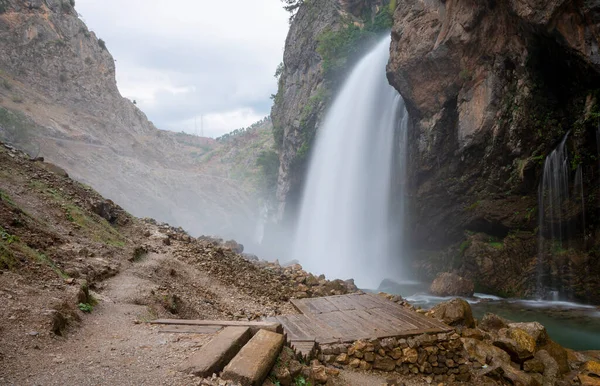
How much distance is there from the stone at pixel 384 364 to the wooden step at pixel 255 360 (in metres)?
2.62

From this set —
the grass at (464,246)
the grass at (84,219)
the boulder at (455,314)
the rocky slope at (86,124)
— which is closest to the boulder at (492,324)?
the boulder at (455,314)

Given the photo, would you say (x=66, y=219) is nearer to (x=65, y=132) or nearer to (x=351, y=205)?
(x=351, y=205)

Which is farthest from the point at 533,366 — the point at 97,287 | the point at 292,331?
the point at 97,287

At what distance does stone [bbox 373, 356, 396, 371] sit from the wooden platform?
35cm

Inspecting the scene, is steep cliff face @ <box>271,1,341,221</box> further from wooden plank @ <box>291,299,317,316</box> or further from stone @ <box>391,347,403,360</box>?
stone @ <box>391,347,403,360</box>

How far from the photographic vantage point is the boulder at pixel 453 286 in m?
13.4

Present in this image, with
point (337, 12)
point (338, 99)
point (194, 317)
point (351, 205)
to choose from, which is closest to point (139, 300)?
point (194, 317)

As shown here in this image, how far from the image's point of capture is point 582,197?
12039mm

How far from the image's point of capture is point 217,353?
3.42 metres

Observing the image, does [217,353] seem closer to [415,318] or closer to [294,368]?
[294,368]

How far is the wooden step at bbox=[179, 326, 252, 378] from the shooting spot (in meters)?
3.19

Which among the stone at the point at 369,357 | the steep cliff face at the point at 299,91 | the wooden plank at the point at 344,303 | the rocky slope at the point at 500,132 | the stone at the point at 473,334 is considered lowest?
the stone at the point at 369,357

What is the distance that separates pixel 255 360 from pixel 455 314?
582cm

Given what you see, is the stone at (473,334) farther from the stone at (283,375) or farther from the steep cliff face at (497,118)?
the steep cliff face at (497,118)
